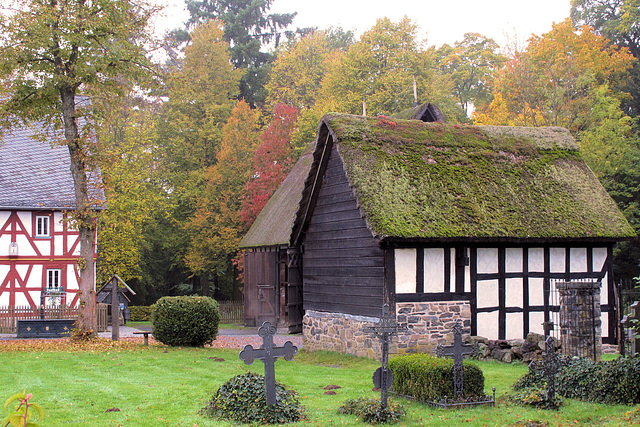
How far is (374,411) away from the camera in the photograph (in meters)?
9.30

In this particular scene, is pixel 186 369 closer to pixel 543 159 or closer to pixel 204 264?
pixel 543 159

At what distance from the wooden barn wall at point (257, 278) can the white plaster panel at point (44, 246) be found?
9014mm

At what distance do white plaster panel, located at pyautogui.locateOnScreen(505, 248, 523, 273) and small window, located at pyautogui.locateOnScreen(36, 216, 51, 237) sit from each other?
21086mm

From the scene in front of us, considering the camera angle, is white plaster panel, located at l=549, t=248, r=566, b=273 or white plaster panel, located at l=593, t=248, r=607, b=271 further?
white plaster panel, located at l=593, t=248, r=607, b=271

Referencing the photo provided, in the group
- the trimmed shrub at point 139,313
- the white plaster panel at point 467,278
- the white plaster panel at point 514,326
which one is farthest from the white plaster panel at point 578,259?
the trimmed shrub at point 139,313

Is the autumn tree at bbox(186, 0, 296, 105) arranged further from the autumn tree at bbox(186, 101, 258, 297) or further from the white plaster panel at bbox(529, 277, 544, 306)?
the white plaster panel at bbox(529, 277, 544, 306)

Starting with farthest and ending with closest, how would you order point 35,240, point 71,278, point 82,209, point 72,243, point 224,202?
1. point 224,202
2. point 72,243
3. point 71,278
4. point 35,240
5. point 82,209

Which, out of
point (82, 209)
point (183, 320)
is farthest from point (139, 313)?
point (183, 320)

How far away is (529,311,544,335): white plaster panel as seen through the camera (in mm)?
17844

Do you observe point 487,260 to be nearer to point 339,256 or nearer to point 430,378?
point 339,256

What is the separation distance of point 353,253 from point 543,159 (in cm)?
659

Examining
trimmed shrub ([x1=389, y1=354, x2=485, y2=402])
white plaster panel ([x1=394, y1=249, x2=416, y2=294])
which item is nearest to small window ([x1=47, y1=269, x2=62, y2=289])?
white plaster panel ([x1=394, y1=249, x2=416, y2=294])

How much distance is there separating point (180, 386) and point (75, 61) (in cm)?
1159

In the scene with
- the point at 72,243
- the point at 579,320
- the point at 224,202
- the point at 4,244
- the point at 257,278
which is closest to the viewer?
the point at 579,320
